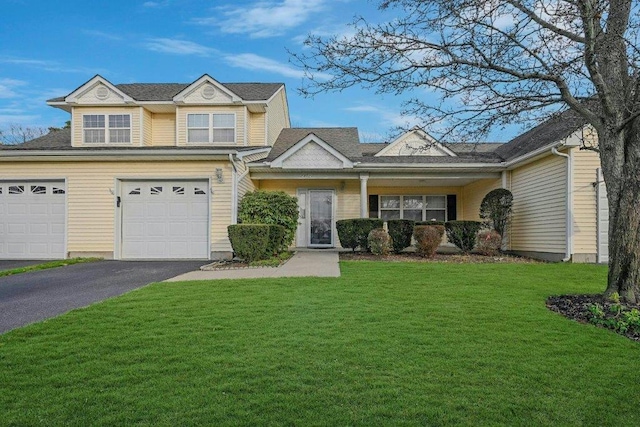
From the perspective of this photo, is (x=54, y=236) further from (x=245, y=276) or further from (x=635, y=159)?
(x=635, y=159)

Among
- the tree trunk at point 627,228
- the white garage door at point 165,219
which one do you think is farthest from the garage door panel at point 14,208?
the tree trunk at point 627,228

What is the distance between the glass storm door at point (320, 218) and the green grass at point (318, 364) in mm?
9200

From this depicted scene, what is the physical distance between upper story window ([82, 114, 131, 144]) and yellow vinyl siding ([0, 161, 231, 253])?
3212 mm

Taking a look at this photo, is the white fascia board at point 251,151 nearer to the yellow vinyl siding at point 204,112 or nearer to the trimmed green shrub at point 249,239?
the yellow vinyl siding at point 204,112

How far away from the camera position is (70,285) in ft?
26.3

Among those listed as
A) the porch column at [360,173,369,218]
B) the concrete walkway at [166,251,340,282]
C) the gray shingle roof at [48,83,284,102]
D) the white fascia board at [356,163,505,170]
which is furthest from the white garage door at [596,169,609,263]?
the gray shingle roof at [48,83,284,102]

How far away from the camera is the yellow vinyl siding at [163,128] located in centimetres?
1619

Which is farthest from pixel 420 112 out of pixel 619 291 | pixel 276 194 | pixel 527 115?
pixel 276 194

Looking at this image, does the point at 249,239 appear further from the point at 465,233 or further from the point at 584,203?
the point at 584,203

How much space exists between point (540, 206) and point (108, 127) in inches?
600

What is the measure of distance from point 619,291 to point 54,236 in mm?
14176

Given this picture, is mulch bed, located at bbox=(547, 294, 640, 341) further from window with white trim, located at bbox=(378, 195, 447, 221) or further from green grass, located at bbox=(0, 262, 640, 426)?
window with white trim, located at bbox=(378, 195, 447, 221)

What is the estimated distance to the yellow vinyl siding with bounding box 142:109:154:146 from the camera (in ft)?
51.2

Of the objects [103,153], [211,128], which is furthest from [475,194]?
[103,153]
